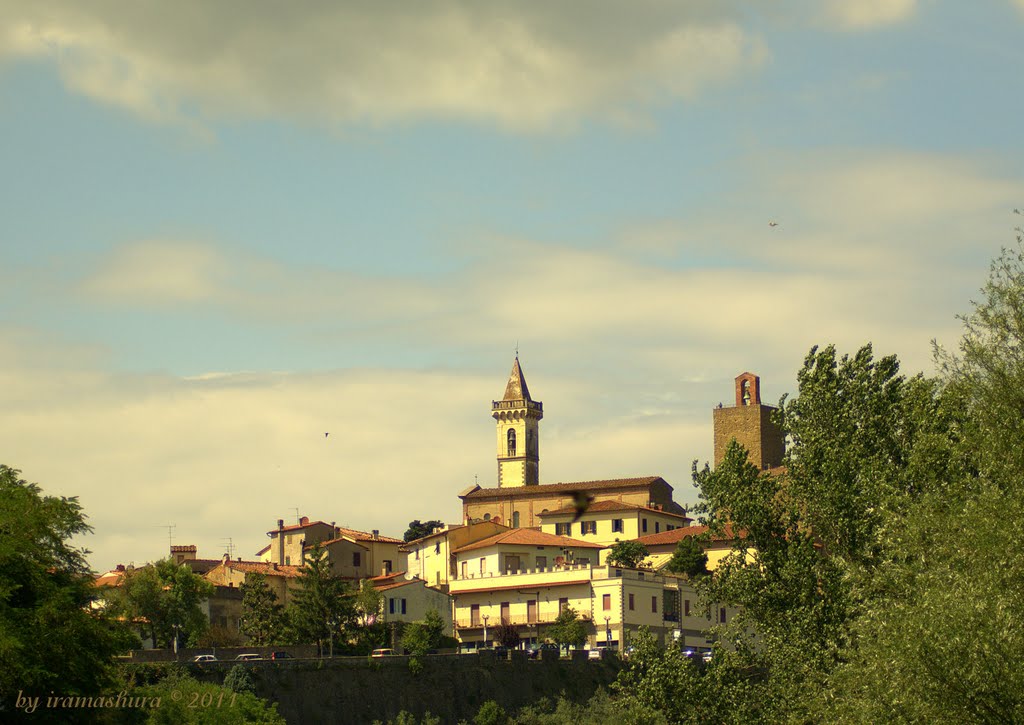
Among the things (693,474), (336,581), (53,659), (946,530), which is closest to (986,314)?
(946,530)

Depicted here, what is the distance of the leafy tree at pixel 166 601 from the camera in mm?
73750

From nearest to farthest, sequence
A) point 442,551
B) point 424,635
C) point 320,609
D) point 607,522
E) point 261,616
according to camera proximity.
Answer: point 320,609, point 424,635, point 261,616, point 442,551, point 607,522

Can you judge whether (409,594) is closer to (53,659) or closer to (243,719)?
(243,719)

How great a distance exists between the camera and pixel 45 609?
3634cm

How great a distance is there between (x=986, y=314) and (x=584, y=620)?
179 feet

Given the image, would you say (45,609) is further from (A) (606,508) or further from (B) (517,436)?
(B) (517,436)

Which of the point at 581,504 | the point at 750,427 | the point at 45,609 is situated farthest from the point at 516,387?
the point at 45,609

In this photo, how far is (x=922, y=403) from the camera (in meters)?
36.0

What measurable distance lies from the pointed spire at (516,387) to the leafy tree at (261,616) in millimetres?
83667

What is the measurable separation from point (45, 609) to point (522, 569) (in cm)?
5853

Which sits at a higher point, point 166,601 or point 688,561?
point 688,561

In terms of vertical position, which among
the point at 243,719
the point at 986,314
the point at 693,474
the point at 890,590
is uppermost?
the point at 986,314

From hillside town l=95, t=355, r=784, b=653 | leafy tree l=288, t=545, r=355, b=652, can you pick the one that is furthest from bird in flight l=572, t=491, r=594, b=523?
leafy tree l=288, t=545, r=355, b=652

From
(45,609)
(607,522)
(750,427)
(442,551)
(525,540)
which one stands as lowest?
(45,609)
